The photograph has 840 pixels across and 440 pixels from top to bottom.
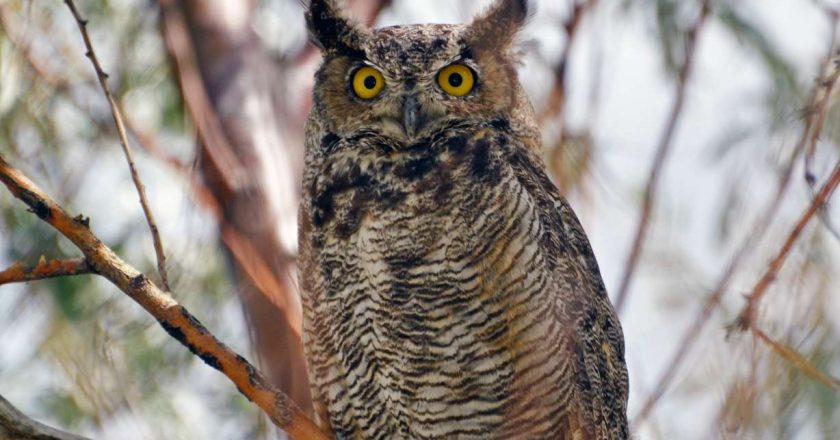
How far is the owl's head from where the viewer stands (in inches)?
104

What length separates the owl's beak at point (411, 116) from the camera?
2.59 m

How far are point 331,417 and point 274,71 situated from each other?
153cm

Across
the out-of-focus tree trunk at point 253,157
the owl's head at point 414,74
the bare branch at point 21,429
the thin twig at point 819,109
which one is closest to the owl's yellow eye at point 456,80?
the owl's head at point 414,74

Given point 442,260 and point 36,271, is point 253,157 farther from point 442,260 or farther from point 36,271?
point 36,271

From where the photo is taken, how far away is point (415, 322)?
7.80 ft

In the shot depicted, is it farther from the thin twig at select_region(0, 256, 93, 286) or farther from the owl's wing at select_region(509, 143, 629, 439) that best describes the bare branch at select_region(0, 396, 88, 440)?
the owl's wing at select_region(509, 143, 629, 439)

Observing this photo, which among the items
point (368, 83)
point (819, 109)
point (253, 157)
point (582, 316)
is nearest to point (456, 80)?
point (368, 83)

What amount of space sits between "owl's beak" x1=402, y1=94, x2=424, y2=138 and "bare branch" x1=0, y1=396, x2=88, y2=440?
1132 mm

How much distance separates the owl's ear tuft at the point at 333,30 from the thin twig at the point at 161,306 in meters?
1.04

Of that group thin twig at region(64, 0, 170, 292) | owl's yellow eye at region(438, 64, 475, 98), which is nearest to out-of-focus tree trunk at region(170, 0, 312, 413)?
thin twig at region(64, 0, 170, 292)

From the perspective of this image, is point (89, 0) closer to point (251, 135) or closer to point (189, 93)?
point (251, 135)

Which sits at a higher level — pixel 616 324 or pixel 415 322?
pixel 616 324

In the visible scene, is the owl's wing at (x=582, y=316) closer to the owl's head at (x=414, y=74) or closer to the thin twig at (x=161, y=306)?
the owl's head at (x=414, y=74)

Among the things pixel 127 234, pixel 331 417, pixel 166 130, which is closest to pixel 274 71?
pixel 166 130
